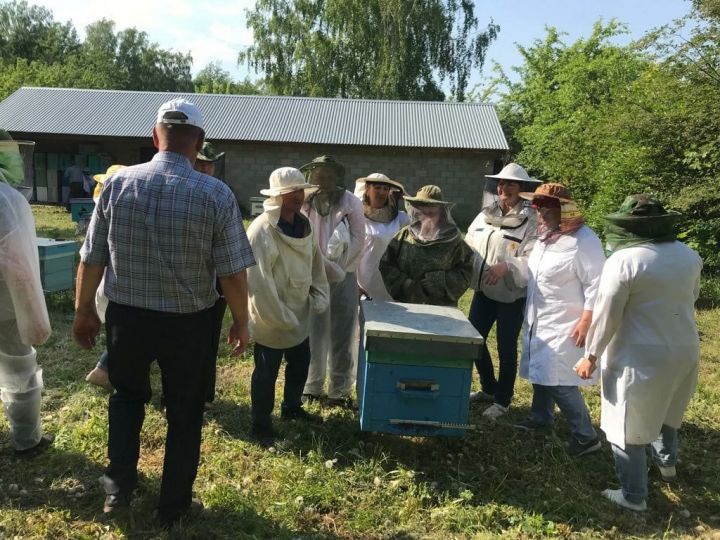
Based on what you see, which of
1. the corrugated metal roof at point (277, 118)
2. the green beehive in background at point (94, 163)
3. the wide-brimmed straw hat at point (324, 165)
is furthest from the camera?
the green beehive in background at point (94, 163)

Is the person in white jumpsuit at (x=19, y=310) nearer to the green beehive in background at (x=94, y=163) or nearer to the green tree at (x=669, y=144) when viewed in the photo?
the green tree at (x=669, y=144)

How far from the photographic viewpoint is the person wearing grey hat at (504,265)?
13.8ft

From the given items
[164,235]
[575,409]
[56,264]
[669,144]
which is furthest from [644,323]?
[669,144]

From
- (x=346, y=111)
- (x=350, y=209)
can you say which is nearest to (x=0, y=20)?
(x=346, y=111)

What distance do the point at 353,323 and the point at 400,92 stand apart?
24.2 m

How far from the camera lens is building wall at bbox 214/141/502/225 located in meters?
17.6

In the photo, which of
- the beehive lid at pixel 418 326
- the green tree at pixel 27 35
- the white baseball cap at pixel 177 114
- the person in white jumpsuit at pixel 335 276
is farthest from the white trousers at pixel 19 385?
the green tree at pixel 27 35

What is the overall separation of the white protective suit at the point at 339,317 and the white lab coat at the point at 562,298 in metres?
1.36

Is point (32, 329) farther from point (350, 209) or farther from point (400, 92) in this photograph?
point (400, 92)

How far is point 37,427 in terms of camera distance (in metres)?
3.63

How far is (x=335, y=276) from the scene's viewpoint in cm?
415

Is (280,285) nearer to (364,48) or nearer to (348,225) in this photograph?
(348,225)

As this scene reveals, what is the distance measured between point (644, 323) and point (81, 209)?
1146 centimetres

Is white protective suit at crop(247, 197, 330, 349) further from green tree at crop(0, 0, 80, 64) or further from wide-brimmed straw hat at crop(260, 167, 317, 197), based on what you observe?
green tree at crop(0, 0, 80, 64)
